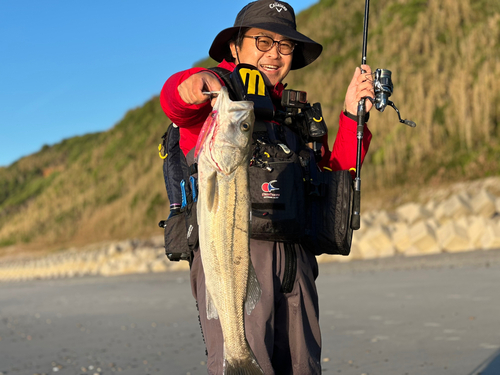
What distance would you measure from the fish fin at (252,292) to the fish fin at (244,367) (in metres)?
0.19

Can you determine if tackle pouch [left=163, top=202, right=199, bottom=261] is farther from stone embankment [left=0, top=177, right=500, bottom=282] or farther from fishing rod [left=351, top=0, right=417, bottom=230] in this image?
stone embankment [left=0, top=177, right=500, bottom=282]

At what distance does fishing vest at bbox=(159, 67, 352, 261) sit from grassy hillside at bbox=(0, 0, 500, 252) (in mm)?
15344

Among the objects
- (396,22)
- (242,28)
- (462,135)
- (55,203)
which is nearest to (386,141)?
(462,135)

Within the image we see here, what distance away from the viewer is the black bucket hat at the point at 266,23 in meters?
3.04

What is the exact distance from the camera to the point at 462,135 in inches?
752

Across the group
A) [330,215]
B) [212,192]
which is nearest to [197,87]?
[212,192]

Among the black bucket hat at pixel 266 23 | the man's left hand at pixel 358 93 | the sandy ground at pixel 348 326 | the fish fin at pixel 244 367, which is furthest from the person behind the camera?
the sandy ground at pixel 348 326

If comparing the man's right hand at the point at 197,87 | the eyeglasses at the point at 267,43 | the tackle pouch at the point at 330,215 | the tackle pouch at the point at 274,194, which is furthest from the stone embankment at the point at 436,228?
the man's right hand at the point at 197,87

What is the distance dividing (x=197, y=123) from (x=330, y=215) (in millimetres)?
764

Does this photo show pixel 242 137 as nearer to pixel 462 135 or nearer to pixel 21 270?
pixel 462 135

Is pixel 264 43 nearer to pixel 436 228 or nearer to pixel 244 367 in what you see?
pixel 244 367

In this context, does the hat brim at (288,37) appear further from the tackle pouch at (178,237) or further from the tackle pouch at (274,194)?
the tackle pouch at (178,237)

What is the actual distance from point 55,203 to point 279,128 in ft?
163

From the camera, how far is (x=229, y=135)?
225cm
